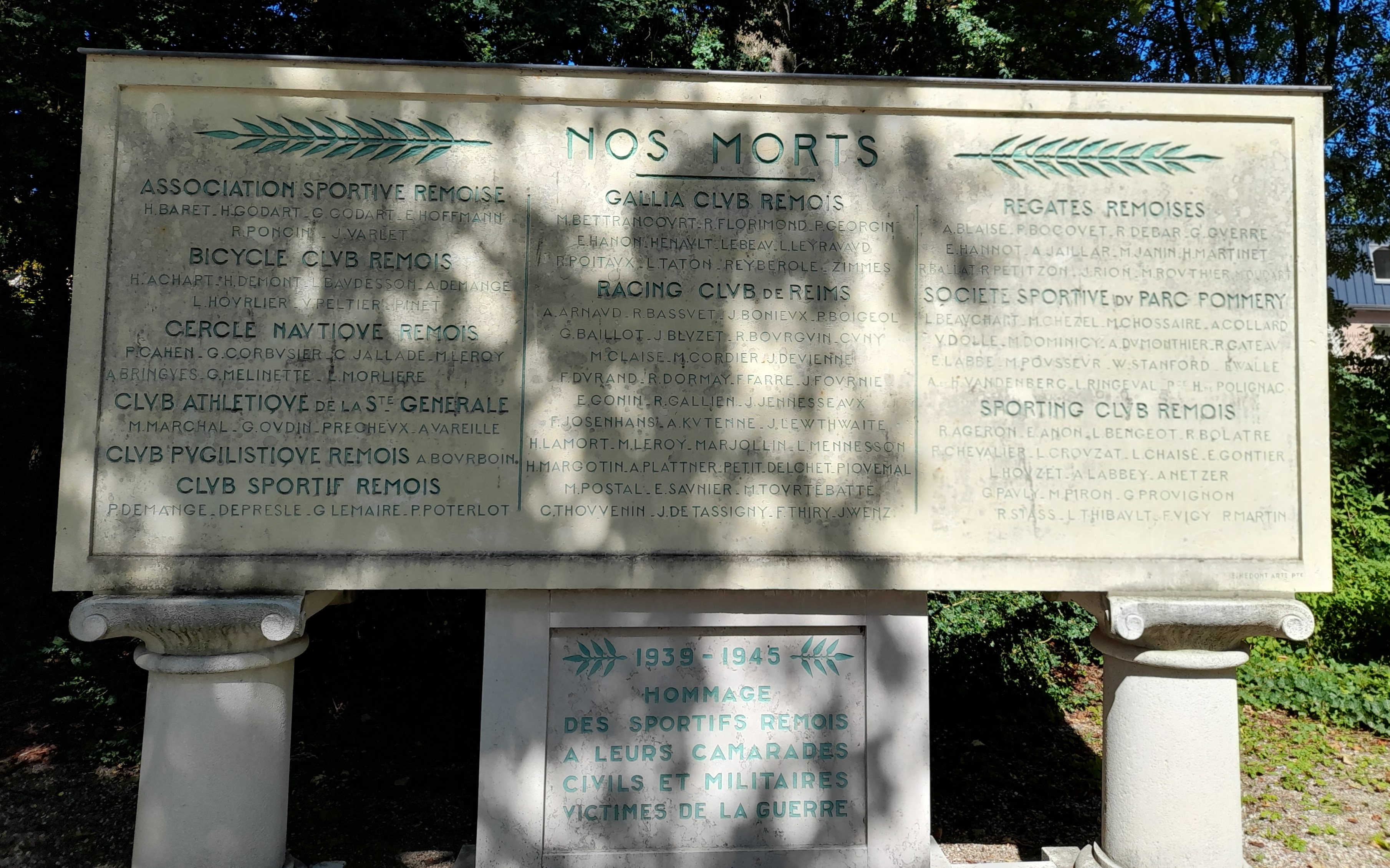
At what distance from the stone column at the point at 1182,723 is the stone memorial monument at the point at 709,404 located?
0.02 meters

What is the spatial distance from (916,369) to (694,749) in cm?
182

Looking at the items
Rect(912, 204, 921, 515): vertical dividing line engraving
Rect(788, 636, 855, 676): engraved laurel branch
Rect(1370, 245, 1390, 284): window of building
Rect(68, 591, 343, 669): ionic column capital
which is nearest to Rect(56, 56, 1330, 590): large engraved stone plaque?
Rect(912, 204, 921, 515): vertical dividing line engraving

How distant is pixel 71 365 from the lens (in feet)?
11.3

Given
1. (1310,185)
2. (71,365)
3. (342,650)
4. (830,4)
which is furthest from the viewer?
(830,4)

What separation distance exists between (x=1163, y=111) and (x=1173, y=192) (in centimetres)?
35

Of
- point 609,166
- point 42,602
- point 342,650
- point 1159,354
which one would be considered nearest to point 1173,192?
point 1159,354

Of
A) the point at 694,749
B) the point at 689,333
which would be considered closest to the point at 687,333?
the point at 689,333

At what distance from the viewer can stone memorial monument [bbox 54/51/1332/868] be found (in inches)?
137

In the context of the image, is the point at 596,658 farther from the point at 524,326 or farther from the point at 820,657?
the point at 524,326

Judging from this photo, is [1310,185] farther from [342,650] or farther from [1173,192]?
[342,650]

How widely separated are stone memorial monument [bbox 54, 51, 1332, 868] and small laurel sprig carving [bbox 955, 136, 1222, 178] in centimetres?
2

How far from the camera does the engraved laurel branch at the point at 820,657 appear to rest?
3.65 meters

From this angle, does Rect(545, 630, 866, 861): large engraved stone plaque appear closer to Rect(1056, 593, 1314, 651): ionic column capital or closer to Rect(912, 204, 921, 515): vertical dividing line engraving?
Rect(912, 204, 921, 515): vertical dividing line engraving

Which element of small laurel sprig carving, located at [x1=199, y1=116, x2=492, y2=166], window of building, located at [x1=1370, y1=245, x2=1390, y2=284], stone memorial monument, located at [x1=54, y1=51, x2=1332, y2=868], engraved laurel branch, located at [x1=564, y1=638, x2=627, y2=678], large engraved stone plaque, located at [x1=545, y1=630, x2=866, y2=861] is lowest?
large engraved stone plaque, located at [x1=545, y1=630, x2=866, y2=861]
